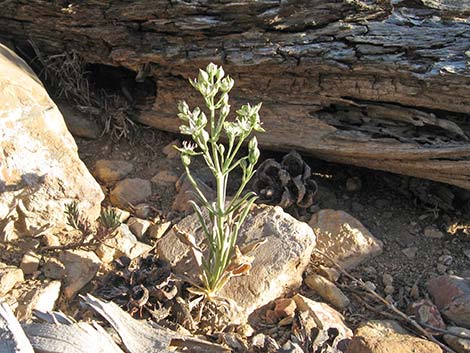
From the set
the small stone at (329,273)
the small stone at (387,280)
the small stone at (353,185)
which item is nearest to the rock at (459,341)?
the small stone at (387,280)

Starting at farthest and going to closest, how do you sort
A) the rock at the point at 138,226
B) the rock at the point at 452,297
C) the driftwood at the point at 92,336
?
the rock at the point at 138,226 → the rock at the point at 452,297 → the driftwood at the point at 92,336

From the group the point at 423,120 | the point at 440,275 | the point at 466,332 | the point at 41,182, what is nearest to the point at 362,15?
the point at 423,120

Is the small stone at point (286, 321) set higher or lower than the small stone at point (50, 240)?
lower

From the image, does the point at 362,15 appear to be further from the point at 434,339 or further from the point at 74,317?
the point at 74,317

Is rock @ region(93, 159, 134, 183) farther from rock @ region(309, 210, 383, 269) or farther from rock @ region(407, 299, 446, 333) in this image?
rock @ region(407, 299, 446, 333)

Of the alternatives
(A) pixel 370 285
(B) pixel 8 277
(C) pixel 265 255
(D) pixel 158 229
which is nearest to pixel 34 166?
(B) pixel 8 277

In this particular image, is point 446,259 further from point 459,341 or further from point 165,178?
point 165,178

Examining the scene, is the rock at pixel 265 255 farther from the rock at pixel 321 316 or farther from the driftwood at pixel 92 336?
the driftwood at pixel 92 336
